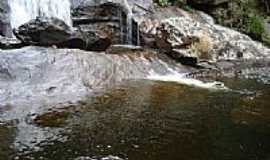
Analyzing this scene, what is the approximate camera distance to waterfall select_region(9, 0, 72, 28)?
1466 cm

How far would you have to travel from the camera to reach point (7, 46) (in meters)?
12.5

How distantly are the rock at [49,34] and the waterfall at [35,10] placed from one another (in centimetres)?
189

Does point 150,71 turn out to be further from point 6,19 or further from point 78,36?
point 6,19

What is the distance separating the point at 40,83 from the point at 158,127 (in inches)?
133

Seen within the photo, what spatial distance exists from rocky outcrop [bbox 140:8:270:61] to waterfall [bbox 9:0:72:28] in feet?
7.68

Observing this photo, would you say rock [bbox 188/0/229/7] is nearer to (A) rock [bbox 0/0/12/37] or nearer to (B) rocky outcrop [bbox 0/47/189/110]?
(B) rocky outcrop [bbox 0/47/189/110]

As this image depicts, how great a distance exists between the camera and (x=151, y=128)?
7832 millimetres

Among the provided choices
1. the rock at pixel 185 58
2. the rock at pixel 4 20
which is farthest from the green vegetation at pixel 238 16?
the rock at pixel 4 20

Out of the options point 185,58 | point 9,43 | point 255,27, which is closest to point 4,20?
point 9,43

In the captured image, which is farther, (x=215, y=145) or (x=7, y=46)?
(x=7, y=46)

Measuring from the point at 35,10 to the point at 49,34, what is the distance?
265 centimetres

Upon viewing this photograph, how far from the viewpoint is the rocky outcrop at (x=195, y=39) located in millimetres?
14328

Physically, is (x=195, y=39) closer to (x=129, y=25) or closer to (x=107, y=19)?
(x=129, y=25)

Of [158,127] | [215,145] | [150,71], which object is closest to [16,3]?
[150,71]
